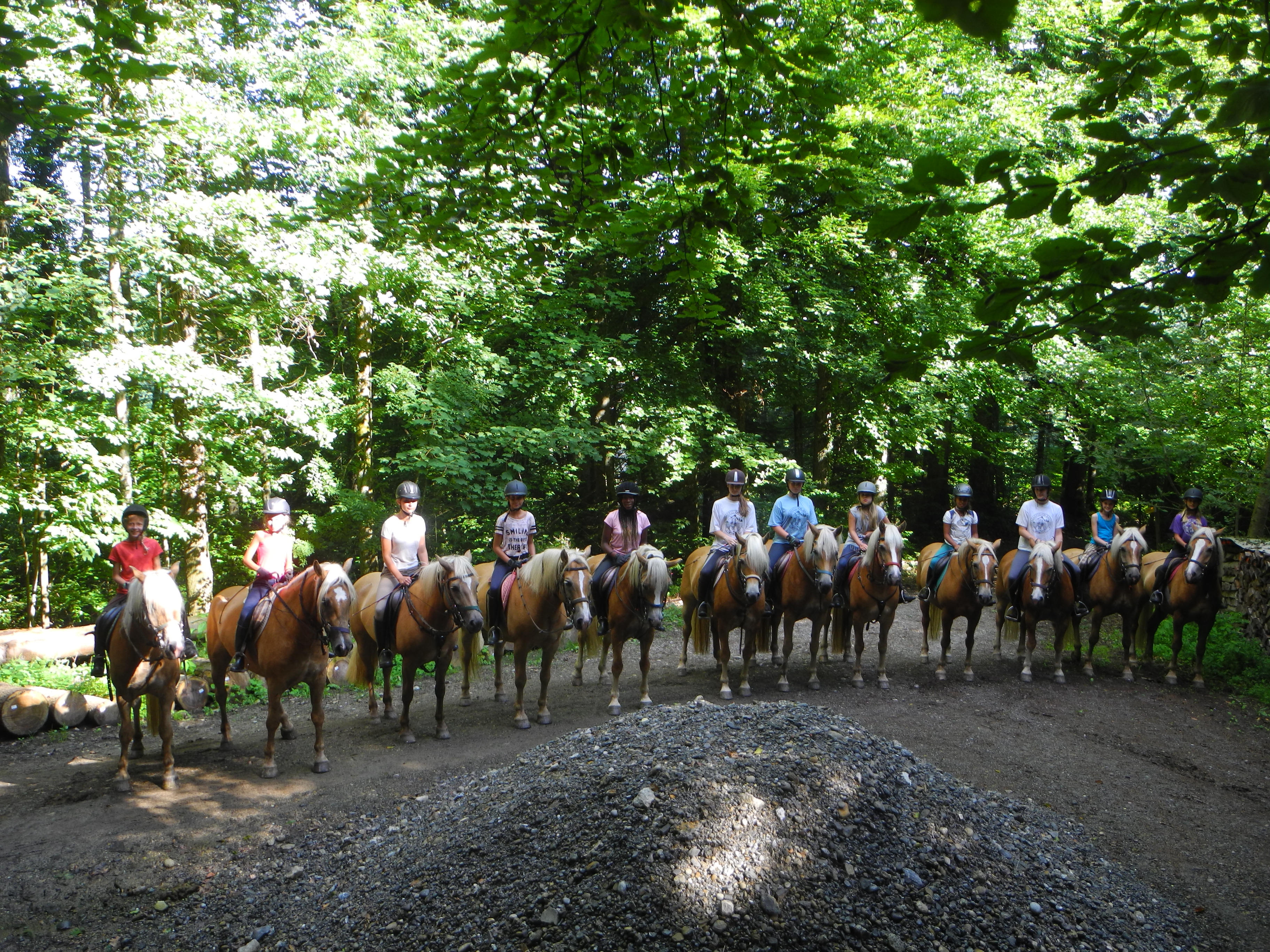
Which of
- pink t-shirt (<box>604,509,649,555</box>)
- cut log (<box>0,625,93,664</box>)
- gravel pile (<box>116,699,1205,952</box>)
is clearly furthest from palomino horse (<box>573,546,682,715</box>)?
cut log (<box>0,625,93,664</box>)

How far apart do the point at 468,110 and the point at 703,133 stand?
1593mm

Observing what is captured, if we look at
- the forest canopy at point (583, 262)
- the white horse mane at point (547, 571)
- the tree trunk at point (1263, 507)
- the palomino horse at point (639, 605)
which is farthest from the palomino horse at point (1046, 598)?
the white horse mane at point (547, 571)

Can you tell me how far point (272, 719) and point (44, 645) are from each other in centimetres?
526

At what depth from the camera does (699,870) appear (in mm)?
3729

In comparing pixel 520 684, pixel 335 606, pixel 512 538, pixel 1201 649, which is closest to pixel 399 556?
pixel 512 538

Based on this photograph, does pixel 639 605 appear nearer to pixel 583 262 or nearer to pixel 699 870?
pixel 699 870

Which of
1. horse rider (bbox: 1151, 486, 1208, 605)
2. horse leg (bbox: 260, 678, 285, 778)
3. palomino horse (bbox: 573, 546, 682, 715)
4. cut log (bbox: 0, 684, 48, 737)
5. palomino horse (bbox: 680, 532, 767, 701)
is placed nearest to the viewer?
horse leg (bbox: 260, 678, 285, 778)

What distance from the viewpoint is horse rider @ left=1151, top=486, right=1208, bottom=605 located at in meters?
10.1

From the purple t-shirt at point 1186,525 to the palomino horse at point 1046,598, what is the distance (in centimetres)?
202

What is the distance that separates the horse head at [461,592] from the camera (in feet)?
23.4

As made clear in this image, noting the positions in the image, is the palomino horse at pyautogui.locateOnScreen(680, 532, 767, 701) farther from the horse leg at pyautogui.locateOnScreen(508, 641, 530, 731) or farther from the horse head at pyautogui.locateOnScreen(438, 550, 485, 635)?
the horse head at pyautogui.locateOnScreen(438, 550, 485, 635)

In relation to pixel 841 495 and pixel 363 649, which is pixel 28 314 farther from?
pixel 841 495

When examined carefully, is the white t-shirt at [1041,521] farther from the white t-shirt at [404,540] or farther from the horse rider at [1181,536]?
the white t-shirt at [404,540]

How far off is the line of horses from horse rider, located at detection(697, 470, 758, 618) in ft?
0.55
